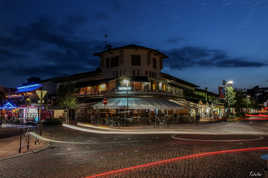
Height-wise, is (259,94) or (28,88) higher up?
(259,94)

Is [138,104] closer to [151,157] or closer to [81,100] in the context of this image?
[81,100]

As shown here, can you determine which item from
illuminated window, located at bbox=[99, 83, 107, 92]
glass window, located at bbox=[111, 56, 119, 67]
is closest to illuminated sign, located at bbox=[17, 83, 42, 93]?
illuminated window, located at bbox=[99, 83, 107, 92]

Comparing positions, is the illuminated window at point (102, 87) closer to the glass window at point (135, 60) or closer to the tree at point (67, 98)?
the tree at point (67, 98)

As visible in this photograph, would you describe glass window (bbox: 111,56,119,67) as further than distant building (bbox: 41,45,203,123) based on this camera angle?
Yes

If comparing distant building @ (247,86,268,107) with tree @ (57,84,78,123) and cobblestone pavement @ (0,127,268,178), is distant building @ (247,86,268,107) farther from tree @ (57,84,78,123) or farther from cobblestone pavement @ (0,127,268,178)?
cobblestone pavement @ (0,127,268,178)

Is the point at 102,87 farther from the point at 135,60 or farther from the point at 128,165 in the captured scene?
the point at 128,165

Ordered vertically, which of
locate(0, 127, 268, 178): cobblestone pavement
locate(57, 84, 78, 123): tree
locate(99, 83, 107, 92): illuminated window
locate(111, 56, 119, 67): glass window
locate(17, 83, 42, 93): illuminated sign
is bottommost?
locate(0, 127, 268, 178): cobblestone pavement

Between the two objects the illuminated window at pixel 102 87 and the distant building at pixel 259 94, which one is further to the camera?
the distant building at pixel 259 94

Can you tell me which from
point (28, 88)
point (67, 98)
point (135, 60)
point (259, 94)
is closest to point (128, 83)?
point (135, 60)

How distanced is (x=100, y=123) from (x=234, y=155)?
2351 cm

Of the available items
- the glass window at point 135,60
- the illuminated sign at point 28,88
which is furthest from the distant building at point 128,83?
the illuminated sign at point 28,88

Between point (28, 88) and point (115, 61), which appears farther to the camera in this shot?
point (28, 88)

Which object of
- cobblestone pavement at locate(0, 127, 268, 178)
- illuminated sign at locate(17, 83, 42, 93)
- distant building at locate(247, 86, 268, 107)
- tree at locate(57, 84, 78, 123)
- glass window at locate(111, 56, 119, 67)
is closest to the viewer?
cobblestone pavement at locate(0, 127, 268, 178)

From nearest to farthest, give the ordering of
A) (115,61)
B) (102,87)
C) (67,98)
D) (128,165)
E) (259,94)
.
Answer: (128,165), (67,98), (115,61), (102,87), (259,94)
